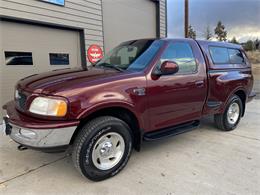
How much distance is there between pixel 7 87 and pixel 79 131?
3.59 m

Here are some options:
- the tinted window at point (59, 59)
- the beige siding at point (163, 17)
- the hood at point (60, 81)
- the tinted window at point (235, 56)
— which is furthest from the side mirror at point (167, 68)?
the beige siding at point (163, 17)

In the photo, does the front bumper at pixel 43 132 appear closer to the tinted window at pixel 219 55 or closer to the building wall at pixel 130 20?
the tinted window at pixel 219 55

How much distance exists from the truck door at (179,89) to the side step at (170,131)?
9 cm

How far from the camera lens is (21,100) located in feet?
9.57

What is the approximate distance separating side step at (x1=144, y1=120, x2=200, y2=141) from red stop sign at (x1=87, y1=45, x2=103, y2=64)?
4.14 m

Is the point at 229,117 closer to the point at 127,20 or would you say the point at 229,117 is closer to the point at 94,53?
the point at 94,53

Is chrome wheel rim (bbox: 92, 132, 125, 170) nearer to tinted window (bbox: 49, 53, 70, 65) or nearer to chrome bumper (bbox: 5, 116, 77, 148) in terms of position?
chrome bumper (bbox: 5, 116, 77, 148)

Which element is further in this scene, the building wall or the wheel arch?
the building wall

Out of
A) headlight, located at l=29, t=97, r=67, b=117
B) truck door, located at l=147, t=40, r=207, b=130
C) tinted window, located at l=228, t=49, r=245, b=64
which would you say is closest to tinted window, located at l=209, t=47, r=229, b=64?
tinted window, located at l=228, t=49, r=245, b=64

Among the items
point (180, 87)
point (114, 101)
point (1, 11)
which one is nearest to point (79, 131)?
point (114, 101)

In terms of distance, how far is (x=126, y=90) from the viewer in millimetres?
2947

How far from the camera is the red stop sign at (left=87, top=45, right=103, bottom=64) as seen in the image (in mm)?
7082

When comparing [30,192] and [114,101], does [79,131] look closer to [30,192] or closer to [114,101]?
[114,101]

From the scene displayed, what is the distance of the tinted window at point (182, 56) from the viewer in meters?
3.57
